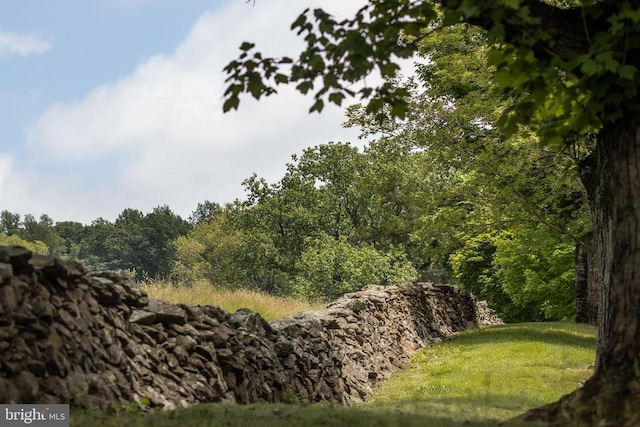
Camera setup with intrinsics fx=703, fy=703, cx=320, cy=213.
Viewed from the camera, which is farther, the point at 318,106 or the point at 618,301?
the point at 318,106

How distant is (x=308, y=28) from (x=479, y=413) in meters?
4.83

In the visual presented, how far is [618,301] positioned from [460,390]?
18.6ft

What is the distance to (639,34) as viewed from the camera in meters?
6.73

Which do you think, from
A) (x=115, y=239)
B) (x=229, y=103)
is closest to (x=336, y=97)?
(x=229, y=103)

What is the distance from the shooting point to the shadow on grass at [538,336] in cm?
1880

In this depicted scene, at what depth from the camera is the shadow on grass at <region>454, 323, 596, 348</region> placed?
740 inches

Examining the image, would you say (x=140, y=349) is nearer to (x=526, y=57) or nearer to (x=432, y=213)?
(x=526, y=57)

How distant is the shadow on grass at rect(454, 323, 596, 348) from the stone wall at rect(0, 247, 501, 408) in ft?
21.4

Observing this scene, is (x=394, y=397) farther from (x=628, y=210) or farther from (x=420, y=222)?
(x=420, y=222)

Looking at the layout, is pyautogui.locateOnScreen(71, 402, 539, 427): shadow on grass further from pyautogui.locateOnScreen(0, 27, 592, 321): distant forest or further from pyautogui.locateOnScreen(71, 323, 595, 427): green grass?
pyautogui.locateOnScreen(0, 27, 592, 321): distant forest

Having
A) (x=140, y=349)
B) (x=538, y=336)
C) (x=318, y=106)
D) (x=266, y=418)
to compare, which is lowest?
(x=538, y=336)

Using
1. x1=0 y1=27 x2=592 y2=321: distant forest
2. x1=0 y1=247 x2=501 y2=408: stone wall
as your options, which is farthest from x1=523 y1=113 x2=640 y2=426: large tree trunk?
x1=0 y1=247 x2=501 y2=408: stone wall

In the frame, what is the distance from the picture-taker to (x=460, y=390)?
39.7 ft

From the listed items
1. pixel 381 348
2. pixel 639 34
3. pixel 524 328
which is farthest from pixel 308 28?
pixel 524 328
